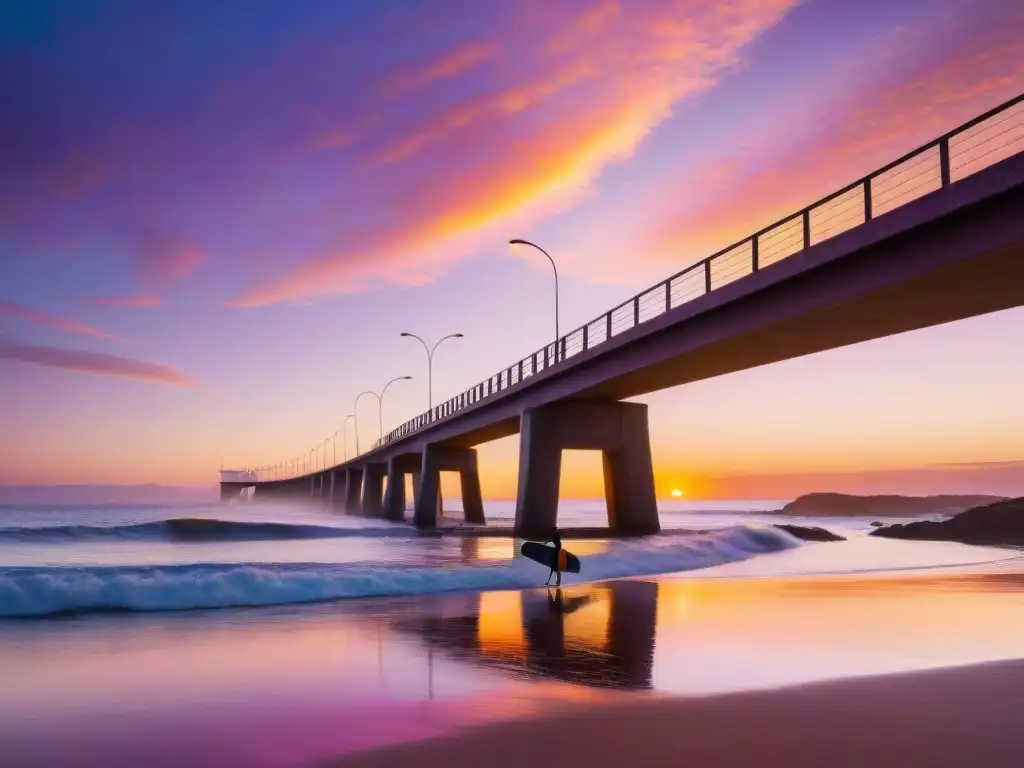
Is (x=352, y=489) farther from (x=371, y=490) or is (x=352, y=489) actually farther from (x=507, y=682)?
(x=507, y=682)

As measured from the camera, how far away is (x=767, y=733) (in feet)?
23.8

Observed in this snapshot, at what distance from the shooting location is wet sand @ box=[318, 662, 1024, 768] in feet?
21.2

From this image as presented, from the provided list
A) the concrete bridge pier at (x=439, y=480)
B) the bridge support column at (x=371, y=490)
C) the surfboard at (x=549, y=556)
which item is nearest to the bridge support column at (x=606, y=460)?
the surfboard at (x=549, y=556)

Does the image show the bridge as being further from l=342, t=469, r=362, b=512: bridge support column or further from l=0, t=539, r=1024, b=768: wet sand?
l=342, t=469, r=362, b=512: bridge support column

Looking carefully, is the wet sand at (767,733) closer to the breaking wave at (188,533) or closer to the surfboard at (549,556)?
→ the surfboard at (549,556)

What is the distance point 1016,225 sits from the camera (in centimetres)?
1723

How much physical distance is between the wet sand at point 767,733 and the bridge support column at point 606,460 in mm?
34934

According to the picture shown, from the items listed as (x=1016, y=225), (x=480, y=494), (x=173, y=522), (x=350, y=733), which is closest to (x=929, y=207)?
(x=1016, y=225)

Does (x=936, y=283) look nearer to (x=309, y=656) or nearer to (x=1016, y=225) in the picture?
(x=1016, y=225)

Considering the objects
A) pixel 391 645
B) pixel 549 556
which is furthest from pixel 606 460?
pixel 391 645

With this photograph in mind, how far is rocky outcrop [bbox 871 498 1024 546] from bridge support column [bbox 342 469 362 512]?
88.4 metres

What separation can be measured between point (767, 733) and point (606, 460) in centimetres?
3908

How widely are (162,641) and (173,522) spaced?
7369 centimetres

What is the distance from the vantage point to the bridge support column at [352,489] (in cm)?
13288
